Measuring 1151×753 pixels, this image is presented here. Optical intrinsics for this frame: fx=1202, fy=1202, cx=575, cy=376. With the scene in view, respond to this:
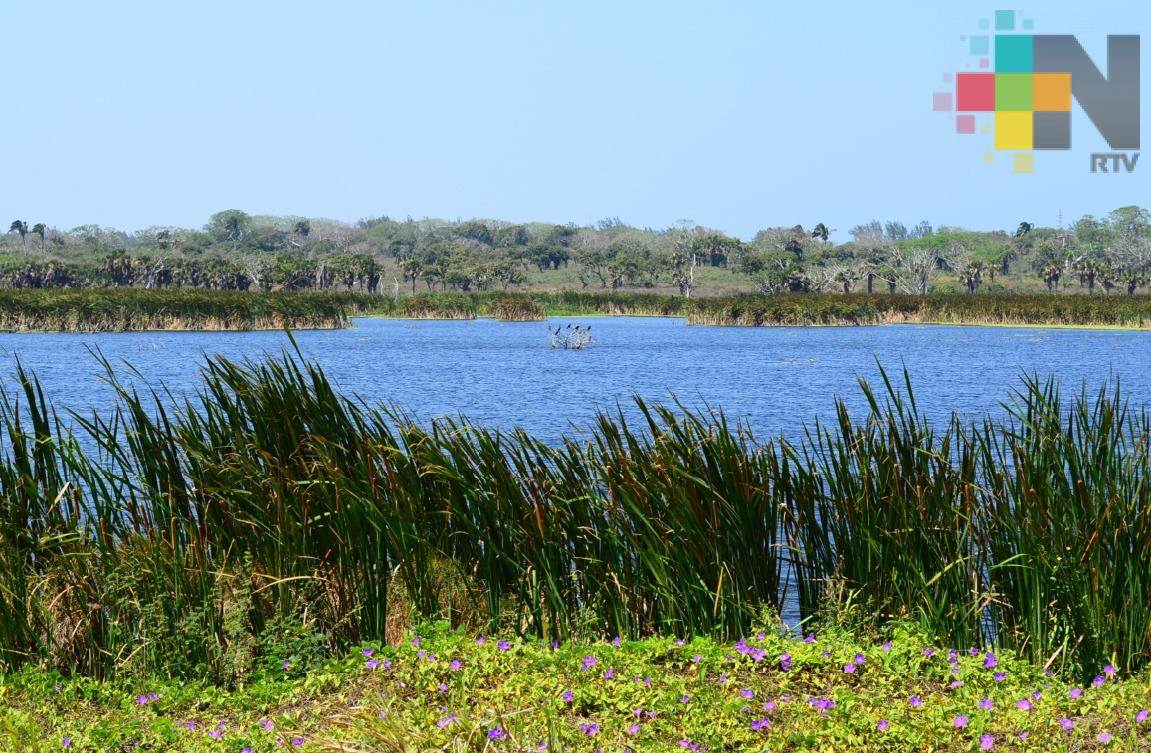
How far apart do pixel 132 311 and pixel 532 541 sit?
5259cm

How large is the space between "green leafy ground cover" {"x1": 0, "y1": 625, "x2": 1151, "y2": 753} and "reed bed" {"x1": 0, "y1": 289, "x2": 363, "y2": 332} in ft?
158

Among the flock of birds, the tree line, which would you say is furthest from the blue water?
the tree line

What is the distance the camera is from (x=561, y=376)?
119 ft

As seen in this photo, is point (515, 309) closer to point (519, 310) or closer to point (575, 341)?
point (519, 310)

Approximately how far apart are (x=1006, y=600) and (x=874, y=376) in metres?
28.9

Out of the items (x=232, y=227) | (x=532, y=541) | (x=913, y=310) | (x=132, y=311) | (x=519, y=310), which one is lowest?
(x=913, y=310)

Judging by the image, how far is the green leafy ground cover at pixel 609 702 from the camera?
5.23 meters

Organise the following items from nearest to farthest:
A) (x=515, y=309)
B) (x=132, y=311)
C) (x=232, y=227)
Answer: (x=132, y=311), (x=515, y=309), (x=232, y=227)

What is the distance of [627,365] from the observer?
4125 centimetres

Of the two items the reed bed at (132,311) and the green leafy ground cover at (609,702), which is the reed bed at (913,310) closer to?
the reed bed at (132,311)

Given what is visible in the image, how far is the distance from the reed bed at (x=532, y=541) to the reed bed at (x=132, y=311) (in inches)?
1842

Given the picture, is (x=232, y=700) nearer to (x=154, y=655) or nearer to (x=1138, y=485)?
(x=154, y=655)

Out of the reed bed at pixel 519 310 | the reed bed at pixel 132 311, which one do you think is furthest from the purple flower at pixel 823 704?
the reed bed at pixel 519 310

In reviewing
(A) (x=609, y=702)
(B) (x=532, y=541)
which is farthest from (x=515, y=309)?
(A) (x=609, y=702)
